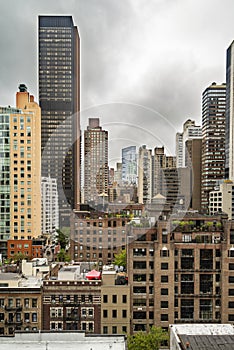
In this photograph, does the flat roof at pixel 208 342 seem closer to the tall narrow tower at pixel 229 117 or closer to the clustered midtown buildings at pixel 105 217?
the clustered midtown buildings at pixel 105 217

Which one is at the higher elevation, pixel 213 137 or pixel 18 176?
pixel 213 137

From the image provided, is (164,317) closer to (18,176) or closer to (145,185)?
(145,185)

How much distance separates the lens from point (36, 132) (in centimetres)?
2916

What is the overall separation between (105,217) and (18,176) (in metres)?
8.22

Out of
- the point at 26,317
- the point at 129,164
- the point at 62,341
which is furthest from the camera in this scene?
the point at 129,164

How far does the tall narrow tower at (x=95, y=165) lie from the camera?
1913cm

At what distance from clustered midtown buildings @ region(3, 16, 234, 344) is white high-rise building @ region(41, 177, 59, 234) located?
0.14 m

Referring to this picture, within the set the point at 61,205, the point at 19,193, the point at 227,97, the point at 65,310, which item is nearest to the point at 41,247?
the point at 19,193

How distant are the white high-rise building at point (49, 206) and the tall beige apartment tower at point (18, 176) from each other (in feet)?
33.2

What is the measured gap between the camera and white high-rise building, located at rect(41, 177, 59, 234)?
3984cm

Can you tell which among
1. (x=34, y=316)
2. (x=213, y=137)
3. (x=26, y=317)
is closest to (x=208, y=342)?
(x=34, y=316)

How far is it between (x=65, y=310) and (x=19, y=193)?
630 inches

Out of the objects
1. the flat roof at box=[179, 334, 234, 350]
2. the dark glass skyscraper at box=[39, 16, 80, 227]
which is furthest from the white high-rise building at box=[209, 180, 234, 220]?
the flat roof at box=[179, 334, 234, 350]

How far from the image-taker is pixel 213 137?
45.6 m
